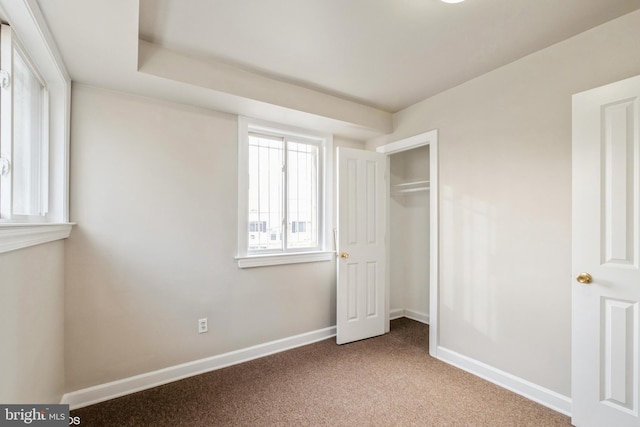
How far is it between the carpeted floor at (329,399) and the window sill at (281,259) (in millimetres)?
904

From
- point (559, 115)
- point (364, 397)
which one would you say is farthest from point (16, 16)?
point (559, 115)

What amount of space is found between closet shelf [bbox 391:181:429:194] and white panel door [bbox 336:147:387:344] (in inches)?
20.5

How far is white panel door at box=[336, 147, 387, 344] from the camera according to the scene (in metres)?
3.21

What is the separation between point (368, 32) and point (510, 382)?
2770mm

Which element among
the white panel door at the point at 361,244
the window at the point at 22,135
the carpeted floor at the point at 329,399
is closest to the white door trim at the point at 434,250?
the carpeted floor at the point at 329,399

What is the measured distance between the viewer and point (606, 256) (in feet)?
5.83

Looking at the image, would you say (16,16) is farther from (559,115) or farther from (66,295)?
(559,115)

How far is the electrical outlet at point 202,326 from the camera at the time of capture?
2.60m

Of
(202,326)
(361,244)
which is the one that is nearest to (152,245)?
(202,326)

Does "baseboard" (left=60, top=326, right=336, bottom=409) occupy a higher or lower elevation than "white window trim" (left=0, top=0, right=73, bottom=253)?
lower

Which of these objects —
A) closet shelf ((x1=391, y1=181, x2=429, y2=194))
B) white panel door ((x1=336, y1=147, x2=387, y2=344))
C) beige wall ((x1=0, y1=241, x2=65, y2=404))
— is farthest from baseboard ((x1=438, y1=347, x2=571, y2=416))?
beige wall ((x1=0, y1=241, x2=65, y2=404))

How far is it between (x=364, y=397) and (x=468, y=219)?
170 centimetres

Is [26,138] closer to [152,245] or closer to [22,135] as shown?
[22,135]

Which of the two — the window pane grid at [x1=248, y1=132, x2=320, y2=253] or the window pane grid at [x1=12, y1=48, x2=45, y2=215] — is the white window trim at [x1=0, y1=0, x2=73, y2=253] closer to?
the window pane grid at [x1=12, y1=48, x2=45, y2=215]
